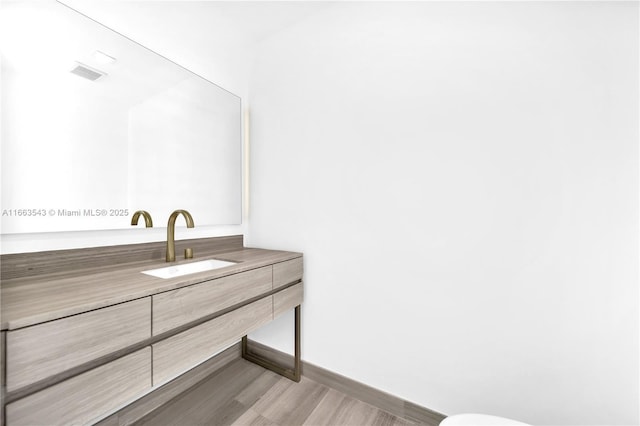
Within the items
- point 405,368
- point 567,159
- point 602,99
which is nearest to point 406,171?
point 567,159

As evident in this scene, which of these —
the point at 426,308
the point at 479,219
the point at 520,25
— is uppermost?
the point at 520,25

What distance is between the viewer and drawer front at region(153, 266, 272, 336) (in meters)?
0.92

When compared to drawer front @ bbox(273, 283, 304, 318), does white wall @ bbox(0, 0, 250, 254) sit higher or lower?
higher

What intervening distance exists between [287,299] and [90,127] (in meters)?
1.32

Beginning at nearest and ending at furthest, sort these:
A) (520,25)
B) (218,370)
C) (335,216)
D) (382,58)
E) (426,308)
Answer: (520,25) < (426,308) < (382,58) < (335,216) < (218,370)

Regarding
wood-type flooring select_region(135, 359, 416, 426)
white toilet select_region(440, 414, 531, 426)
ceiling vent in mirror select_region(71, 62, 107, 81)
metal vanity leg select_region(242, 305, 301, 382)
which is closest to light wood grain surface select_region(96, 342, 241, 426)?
wood-type flooring select_region(135, 359, 416, 426)

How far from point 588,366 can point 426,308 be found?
62 centimetres

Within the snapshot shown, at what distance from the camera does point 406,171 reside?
139 centimetres

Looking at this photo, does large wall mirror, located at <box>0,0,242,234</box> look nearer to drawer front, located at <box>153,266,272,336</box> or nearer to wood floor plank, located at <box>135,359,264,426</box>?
drawer front, located at <box>153,266,272,336</box>

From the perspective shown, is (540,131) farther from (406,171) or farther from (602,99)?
(406,171)

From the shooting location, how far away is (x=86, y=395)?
75 centimetres

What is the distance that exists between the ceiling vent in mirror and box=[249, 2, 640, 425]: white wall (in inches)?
39.4

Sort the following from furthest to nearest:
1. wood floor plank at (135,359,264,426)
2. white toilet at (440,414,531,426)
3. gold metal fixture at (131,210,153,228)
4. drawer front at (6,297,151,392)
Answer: wood floor plank at (135,359,264,426) → gold metal fixture at (131,210,153,228) → white toilet at (440,414,531,426) → drawer front at (6,297,151,392)

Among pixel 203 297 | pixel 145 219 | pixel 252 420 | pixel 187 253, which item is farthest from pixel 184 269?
pixel 252 420
